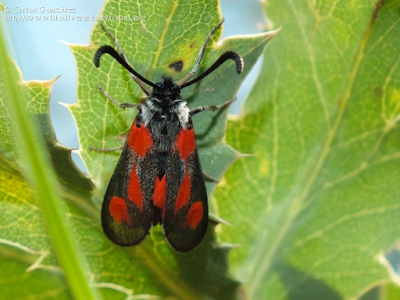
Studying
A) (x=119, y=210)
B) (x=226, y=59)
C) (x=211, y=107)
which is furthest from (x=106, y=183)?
(x=226, y=59)

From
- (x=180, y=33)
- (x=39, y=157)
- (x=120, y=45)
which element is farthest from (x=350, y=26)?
(x=39, y=157)

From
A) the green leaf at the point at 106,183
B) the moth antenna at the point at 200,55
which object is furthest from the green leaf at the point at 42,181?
the moth antenna at the point at 200,55

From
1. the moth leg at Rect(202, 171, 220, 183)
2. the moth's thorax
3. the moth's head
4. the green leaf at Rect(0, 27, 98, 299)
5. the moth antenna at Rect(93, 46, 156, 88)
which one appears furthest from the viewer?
the moth's thorax

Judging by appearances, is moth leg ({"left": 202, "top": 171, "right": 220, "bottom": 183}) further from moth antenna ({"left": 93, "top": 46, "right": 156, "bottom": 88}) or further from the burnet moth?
moth antenna ({"left": 93, "top": 46, "right": 156, "bottom": 88})

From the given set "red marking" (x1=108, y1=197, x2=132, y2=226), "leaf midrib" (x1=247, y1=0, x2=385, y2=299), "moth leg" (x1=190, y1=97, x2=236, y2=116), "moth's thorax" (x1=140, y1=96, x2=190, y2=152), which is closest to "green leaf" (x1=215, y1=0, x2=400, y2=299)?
"leaf midrib" (x1=247, y1=0, x2=385, y2=299)

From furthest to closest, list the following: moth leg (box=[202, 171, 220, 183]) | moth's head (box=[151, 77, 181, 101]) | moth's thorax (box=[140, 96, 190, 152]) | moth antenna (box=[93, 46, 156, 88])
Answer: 1. moth's thorax (box=[140, 96, 190, 152])
2. moth's head (box=[151, 77, 181, 101])
3. moth leg (box=[202, 171, 220, 183])
4. moth antenna (box=[93, 46, 156, 88])

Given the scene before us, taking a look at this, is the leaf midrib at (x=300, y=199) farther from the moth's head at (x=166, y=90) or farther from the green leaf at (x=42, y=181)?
the green leaf at (x=42, y=181)

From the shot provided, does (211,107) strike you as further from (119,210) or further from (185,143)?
(119,210)
